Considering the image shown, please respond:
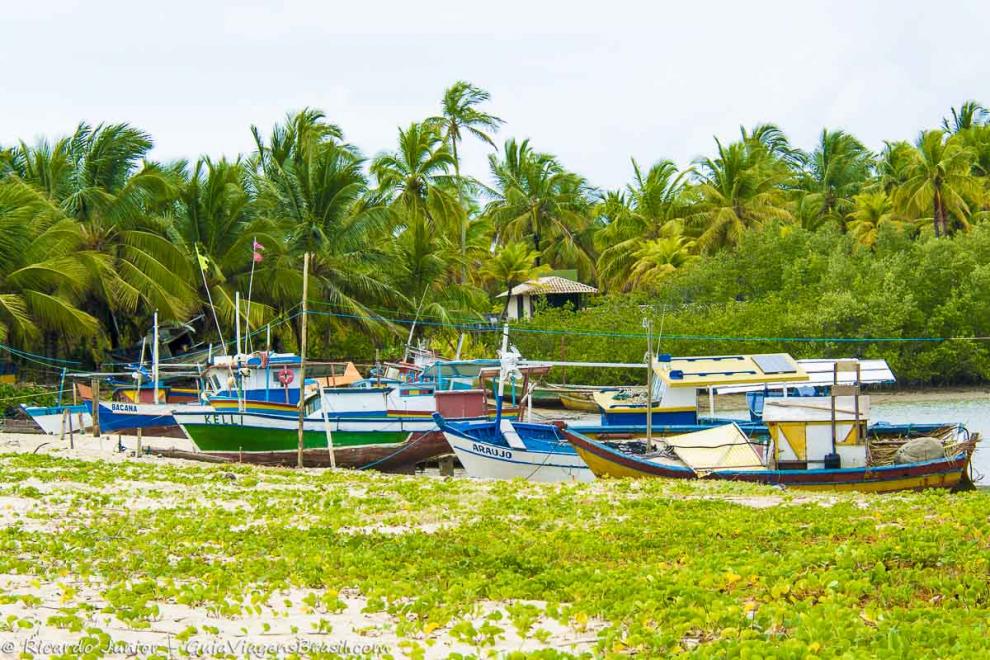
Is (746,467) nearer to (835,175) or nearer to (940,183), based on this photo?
(940,183)

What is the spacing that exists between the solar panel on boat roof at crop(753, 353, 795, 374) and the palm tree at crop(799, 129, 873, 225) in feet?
102

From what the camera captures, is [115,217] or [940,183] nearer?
[115,217]

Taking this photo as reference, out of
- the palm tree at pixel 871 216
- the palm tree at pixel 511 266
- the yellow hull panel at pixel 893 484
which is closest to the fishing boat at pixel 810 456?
the yellow hull panel at pixel 893 484

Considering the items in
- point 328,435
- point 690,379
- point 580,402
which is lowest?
point 580,402

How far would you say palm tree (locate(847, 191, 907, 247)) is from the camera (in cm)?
4922

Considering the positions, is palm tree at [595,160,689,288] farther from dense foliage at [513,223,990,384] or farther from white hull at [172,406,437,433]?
white hull at [172,406,437,433]

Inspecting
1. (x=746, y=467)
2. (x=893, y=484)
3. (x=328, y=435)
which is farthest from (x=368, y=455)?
(x=893, y=484)

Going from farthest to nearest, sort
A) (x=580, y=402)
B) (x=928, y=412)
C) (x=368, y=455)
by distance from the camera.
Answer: (x=580, y=402) → (x=928, y=412) → (x=368, y=455)

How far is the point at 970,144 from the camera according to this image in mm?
52594

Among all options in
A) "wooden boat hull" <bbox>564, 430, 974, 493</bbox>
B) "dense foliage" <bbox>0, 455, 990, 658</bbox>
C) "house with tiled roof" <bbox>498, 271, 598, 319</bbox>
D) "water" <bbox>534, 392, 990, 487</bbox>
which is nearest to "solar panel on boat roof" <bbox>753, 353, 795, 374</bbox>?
"wooden boat hull" <bbox>564, 430, 974, 493</bbox>

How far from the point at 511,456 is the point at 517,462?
0.63 ft

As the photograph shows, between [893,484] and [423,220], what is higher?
[423,220]

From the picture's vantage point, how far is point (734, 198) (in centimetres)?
5228

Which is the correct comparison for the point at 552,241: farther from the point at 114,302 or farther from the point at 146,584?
the point at 146,584
